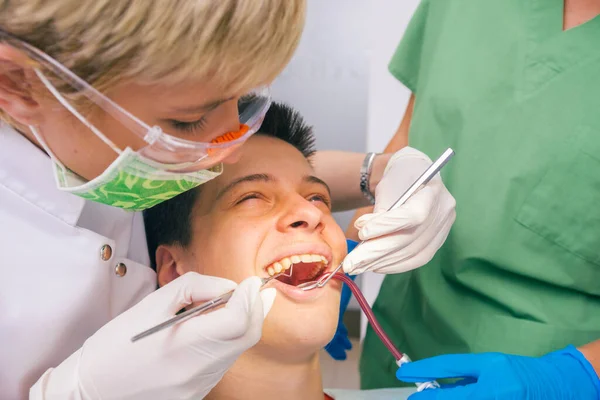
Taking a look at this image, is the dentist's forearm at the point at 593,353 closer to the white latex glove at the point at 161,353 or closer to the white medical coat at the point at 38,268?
the white latex glove at the point at 161,353

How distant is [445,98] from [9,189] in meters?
1.04

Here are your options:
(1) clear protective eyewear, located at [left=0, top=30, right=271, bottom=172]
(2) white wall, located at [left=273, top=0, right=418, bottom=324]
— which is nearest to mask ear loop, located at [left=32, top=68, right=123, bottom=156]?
(1) clear protective eyewear, located at [left=0, top=30, right=271, bottom=172]

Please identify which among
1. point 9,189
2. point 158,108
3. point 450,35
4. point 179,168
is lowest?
point 9,189

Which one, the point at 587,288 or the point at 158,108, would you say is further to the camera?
the point at 587,288

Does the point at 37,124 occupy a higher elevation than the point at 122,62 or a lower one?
lower

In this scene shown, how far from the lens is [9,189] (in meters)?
1.06

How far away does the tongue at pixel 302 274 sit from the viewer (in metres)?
1.34

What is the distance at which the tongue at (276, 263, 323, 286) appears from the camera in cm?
134

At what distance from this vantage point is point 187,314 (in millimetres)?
907

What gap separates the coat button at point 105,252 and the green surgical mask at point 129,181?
0.14 metres

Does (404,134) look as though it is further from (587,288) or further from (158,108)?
(158,108)

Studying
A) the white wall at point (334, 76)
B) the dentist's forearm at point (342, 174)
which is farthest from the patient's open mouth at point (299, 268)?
the white wall at point (334, 76)

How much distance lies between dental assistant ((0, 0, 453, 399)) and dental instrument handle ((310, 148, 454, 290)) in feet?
0.14

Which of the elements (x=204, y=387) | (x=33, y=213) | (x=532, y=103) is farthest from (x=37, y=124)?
(x=532, y=103)
